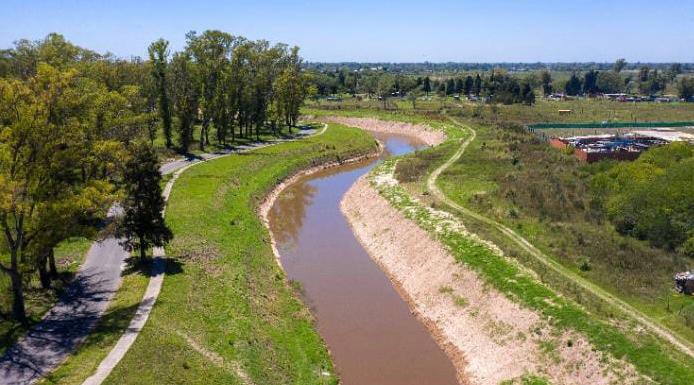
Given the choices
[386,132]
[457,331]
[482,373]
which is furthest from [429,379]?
[386,132]

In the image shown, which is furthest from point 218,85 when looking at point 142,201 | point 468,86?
point 468,86

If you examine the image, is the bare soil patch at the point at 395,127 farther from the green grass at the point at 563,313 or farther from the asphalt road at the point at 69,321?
the asphalt road at the point at 69,321

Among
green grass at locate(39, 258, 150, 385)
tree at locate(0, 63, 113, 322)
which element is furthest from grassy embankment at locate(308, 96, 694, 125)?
tree at locate(0, 63, 113, 322)

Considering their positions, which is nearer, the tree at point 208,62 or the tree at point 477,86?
the tree at point 208,62

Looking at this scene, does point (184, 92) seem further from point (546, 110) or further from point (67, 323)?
point (546, 110)

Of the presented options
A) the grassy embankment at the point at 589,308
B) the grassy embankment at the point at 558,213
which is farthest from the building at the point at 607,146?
the grassy embankment at the point at 589,308

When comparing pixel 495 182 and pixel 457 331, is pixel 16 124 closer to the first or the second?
pixel 457 331
